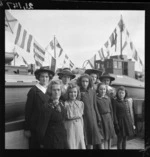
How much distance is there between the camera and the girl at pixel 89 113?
2.92 meters

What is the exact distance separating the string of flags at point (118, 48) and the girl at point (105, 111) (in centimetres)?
28

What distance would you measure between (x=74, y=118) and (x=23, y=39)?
981mm

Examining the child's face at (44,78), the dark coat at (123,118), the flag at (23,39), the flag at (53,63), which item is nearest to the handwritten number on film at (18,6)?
the flag at (23,39)

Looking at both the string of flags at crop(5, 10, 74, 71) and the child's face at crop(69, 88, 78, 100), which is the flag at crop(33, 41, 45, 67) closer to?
the string of flags at crop(5, 10, 74, 71)

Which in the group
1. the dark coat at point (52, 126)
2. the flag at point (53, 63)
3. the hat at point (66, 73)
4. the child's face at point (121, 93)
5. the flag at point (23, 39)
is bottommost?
the dark coat at point (52, 126)

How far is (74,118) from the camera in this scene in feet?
9.50

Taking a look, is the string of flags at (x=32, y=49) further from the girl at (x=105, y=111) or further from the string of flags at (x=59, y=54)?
the girl at (x=105, y=111)

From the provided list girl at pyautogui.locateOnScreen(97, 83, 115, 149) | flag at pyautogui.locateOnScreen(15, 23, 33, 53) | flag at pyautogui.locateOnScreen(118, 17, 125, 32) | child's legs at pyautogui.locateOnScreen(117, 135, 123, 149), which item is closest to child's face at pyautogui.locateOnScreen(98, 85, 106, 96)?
girl at pyautogui.locateOnScreen(97, 83, 115, 149)

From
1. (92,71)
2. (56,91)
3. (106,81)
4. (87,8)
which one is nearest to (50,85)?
(56,91)

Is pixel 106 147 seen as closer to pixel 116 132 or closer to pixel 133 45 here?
pixel 116 132

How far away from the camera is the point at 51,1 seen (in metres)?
2.92

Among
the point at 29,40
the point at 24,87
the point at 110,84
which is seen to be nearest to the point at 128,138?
the point at 110,84

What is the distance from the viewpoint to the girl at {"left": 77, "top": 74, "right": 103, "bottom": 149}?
2.92 meters

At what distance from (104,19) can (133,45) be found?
0.41 m
